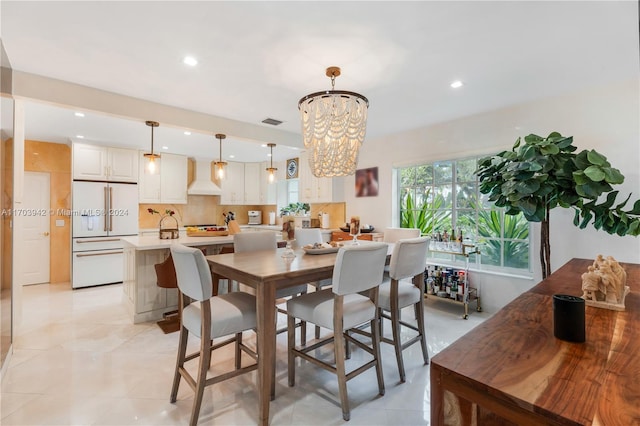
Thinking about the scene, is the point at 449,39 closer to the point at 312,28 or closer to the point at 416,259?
the point at 312,28

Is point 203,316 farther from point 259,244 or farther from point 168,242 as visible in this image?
point 168,242

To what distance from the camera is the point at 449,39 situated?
6.91 ft

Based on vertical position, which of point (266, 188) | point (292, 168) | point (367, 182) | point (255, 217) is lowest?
point (255, 217)

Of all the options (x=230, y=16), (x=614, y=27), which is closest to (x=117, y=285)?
(x=230, y=16)

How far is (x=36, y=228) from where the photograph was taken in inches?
194

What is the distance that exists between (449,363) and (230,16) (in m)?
2.19

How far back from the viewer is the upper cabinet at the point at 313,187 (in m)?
5.25

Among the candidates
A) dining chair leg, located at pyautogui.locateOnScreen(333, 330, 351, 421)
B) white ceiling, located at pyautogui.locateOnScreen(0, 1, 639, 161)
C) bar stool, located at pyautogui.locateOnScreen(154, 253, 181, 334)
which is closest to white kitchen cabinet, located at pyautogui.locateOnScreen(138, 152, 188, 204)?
white ceiling, located at pyautogui.locateOnScreen(0, 1, 639, 161)

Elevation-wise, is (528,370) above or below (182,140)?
below

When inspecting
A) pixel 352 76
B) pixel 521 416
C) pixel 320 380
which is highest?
pixel 352 76

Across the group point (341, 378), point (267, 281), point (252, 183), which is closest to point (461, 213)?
point (341, 378)

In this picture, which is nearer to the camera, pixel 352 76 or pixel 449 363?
pixel 449 363

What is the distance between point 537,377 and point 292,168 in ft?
20.3

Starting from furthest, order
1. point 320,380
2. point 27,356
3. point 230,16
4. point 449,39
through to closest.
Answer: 1. point 27,356
2. point 320,380
3. point 449,39
4. point 230,16
